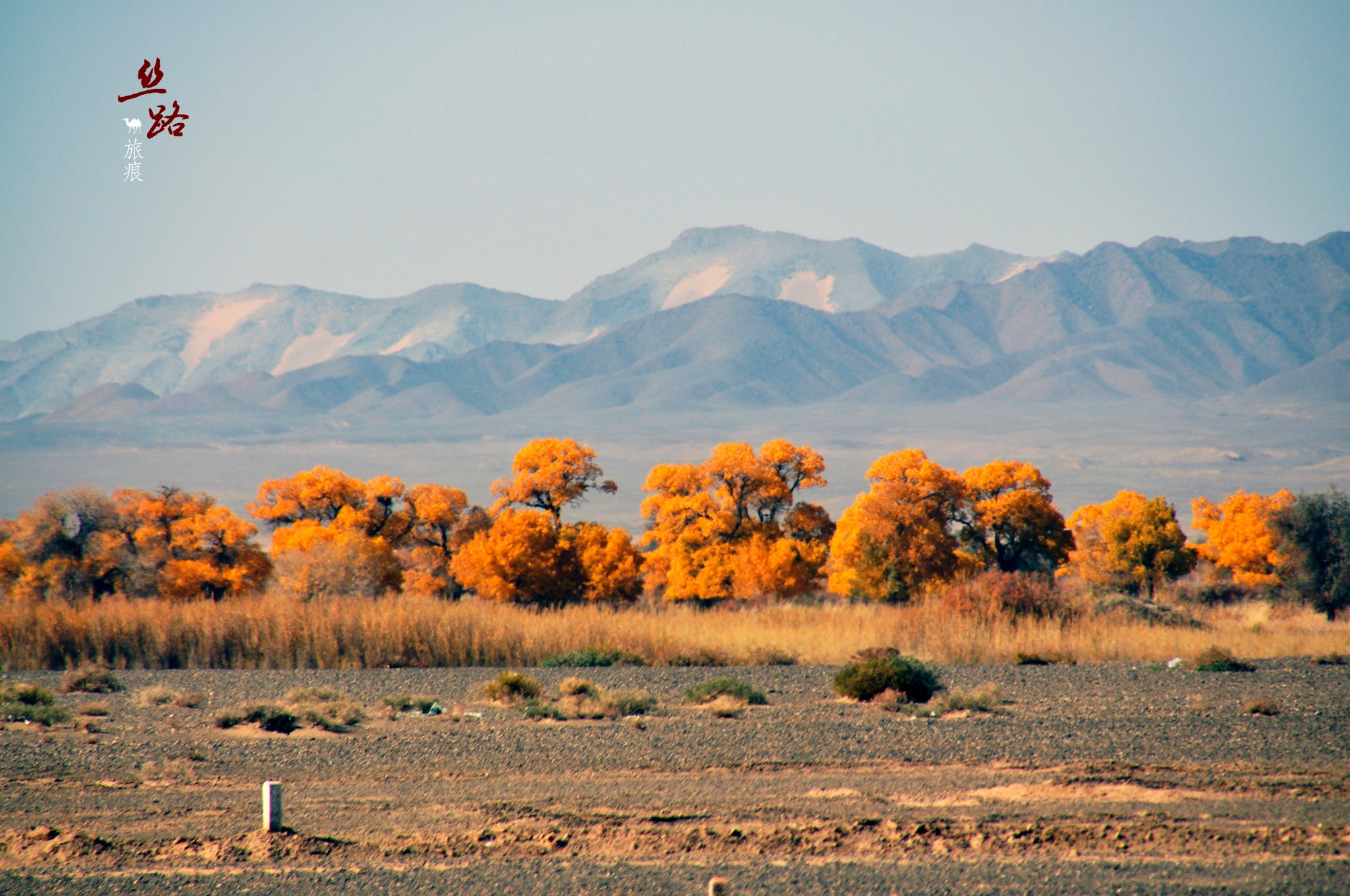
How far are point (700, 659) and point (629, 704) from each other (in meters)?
5.34

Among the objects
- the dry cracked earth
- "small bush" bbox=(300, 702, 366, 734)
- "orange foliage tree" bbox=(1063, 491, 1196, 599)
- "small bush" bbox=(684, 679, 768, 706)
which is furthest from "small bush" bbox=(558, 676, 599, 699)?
"orange foliage tree" bbox=(1063, 491, 1196, 599)

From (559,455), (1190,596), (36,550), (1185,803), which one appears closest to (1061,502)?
(1190,596)

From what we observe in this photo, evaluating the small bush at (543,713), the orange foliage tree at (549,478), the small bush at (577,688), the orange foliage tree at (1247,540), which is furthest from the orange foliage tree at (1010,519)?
the small bush at (543,713)

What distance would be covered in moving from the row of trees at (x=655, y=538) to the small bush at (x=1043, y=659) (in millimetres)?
5314

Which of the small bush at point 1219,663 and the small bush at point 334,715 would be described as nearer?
the small bush at point 334,715

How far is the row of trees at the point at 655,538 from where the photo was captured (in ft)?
78.7

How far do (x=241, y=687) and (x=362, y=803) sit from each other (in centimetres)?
663

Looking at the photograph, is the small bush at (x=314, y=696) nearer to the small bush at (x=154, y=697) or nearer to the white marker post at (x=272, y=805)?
the small bush at (x=154, y=697)

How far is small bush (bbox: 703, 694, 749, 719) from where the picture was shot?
1270 cm

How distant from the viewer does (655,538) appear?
31.8m

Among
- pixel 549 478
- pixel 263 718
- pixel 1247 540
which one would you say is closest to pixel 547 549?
pixel 549 478

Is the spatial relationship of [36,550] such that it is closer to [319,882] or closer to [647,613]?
[647,613]

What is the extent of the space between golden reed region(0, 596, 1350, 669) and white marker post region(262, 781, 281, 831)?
9.90 metres

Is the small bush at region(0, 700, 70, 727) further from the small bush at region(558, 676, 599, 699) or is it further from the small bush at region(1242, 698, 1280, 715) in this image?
the small bush at region(1242, 698, 1280, 715)
